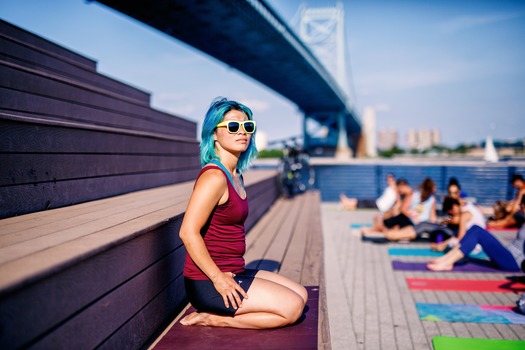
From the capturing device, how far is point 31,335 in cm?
122

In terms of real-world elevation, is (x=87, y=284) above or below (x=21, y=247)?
below

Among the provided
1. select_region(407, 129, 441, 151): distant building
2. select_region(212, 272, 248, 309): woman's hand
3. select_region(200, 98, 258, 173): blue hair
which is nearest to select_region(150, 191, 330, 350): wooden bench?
select_region(212, 272, 248, 309): woman's hand

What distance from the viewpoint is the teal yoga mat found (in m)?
3.21

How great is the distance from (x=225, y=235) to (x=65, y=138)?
170cm

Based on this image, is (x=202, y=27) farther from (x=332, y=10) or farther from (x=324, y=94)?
(x=332, y=10)

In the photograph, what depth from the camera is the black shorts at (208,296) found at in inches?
81.7

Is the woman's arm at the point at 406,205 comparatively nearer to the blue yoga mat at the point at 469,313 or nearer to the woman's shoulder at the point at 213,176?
the blue yoga mat at the point at 469,313

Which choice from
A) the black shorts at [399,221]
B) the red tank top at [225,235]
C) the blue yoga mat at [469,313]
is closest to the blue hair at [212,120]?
the red tank top at [225,235]

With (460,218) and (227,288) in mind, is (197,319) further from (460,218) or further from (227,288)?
(460,218)

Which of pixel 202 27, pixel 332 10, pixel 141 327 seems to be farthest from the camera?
pixel 332 10

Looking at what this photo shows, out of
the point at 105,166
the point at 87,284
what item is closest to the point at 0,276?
the point at 87,284

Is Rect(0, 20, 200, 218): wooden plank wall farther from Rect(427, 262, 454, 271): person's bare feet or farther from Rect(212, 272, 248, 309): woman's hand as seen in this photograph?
Rect(427, 262, 454, 271): person's bare feet

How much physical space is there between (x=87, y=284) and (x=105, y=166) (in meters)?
2.37

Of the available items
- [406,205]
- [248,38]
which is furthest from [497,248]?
[248,38]
